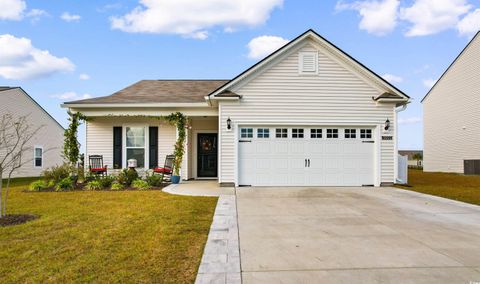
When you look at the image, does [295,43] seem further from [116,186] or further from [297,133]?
[116,186]

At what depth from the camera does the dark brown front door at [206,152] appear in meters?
14.4

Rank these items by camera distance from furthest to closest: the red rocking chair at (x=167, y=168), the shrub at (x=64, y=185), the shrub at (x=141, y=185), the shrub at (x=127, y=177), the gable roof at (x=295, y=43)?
the red rocking chair at (x=167, y=168) → the gable roof at (x=295, y=43) → the shrub at (x=127, y=177) → the shrub at (x=141, y=185) → the shrub at (x=64, y=185)

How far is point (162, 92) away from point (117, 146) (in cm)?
322

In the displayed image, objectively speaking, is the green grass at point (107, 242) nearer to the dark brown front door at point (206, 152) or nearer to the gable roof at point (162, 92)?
the gable roof at point (162, 92)

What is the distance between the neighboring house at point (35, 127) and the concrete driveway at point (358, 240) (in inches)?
709

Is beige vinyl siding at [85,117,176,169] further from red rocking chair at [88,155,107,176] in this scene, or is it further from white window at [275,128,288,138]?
white window at [275,128,288,138]

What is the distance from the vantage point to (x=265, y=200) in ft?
28.3

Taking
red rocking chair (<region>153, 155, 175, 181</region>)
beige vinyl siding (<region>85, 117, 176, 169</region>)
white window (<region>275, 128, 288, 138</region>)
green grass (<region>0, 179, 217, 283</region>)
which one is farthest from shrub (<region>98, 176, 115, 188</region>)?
white window (<region>275, 128, 288, 138</region>)

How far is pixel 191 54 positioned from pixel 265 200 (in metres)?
10.8

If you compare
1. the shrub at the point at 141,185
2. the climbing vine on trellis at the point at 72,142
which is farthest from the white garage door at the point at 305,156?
the climbing vine on trellis at the point at 72,142

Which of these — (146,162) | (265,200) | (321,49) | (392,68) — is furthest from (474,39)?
(146,162)

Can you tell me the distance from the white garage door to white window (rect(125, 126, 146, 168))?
4666mm

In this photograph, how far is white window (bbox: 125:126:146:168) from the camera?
44.4 ft

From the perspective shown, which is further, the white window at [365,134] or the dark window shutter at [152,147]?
the dark window shutter at [152,147]
